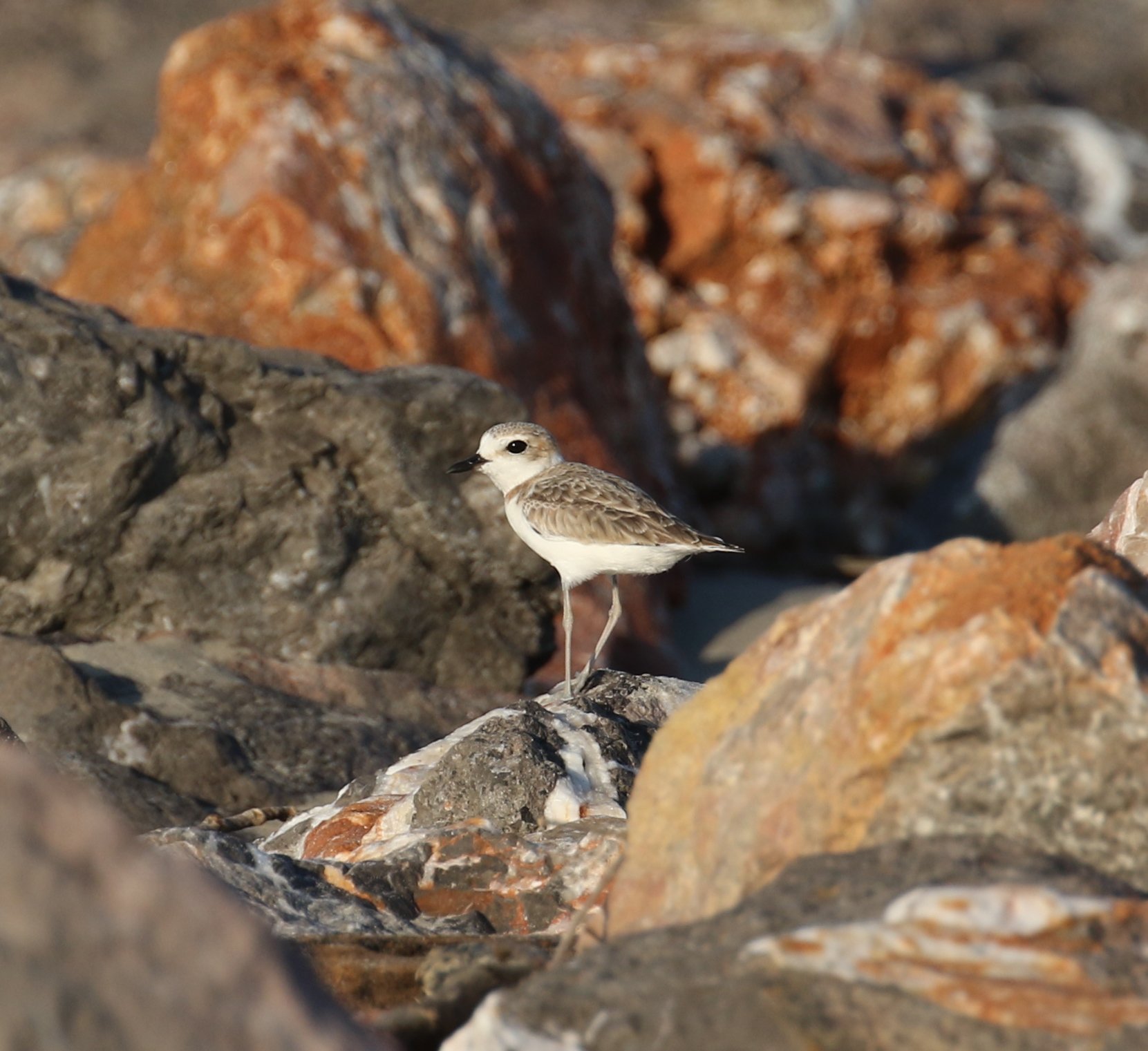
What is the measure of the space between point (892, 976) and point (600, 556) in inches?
175

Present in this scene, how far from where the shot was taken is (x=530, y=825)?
5.95 metres

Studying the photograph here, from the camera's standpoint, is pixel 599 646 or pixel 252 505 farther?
pixel 252 505

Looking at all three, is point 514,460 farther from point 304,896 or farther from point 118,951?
point 118,951

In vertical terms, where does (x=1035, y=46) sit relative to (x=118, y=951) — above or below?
below

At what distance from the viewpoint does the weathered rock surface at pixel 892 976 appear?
3256 mm

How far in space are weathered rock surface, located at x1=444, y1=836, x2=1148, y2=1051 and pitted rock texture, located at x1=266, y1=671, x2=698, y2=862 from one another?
2330 millimetres

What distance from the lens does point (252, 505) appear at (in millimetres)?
8766

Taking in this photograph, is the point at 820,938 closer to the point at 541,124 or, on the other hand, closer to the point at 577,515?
the point at 577,515

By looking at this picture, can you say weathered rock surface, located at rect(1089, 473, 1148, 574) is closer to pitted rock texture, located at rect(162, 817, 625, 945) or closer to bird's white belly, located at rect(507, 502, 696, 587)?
pitted rock texture, located at rect(162, 817, 625, 945)

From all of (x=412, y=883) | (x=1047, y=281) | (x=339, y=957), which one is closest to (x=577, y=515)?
(x=412, y=883)

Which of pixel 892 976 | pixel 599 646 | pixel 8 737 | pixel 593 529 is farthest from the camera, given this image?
pixel 599 646

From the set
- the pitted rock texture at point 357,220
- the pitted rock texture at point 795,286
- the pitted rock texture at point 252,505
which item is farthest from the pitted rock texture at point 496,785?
the pitted rock texture at point 795,286

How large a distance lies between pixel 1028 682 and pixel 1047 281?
14.6m

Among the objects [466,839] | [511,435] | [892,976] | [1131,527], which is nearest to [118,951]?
[892,976]
